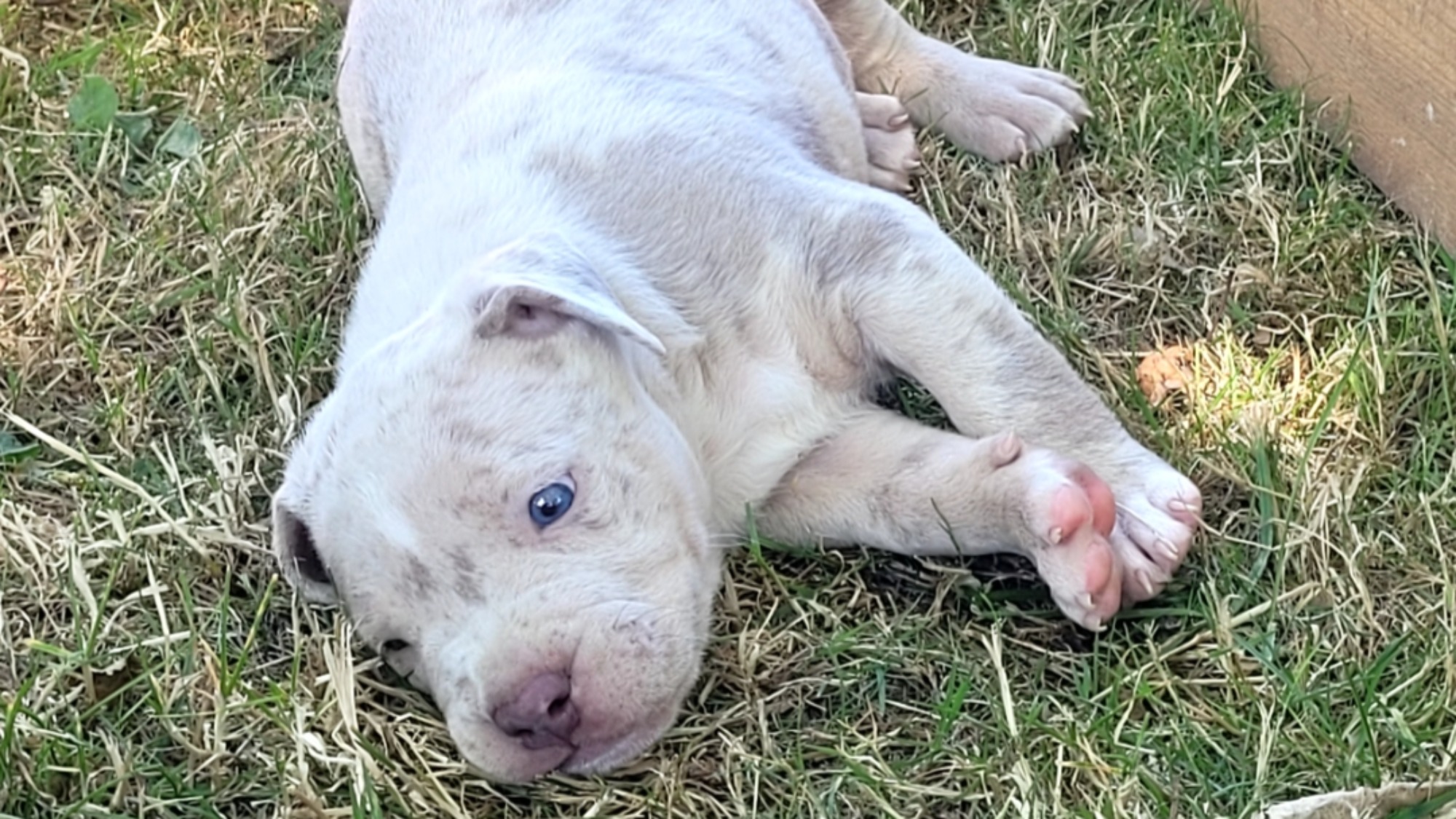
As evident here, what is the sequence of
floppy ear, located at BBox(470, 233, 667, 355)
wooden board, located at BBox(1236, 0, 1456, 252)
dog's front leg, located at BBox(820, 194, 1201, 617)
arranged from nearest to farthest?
floppy ear, located at BBox(470, 233, 667, 355) → dog's front leg, located at BBox(820, 194, 1201, 617) → wooden board, located at BBox(1236, 0, 1456, 252)

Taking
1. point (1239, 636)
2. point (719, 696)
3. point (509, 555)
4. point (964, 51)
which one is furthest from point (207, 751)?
point (964, 51)

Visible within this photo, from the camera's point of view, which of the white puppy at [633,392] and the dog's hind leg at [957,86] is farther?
the dog's hind leg at [957,86]

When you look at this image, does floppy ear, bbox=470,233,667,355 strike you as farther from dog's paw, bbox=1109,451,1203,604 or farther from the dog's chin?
dog's paw, bbox=1109,451,1203,604

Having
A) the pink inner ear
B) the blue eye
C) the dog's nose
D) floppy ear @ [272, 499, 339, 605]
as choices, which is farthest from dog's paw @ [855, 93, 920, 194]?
the dog's nose

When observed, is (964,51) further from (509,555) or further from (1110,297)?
(509,555)

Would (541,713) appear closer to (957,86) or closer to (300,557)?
(300,557)

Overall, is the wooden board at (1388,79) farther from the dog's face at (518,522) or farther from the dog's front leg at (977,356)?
the dog's face at (518,522)

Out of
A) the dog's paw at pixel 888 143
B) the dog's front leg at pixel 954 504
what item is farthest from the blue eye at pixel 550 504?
the dog's paw at pixel 888 143
